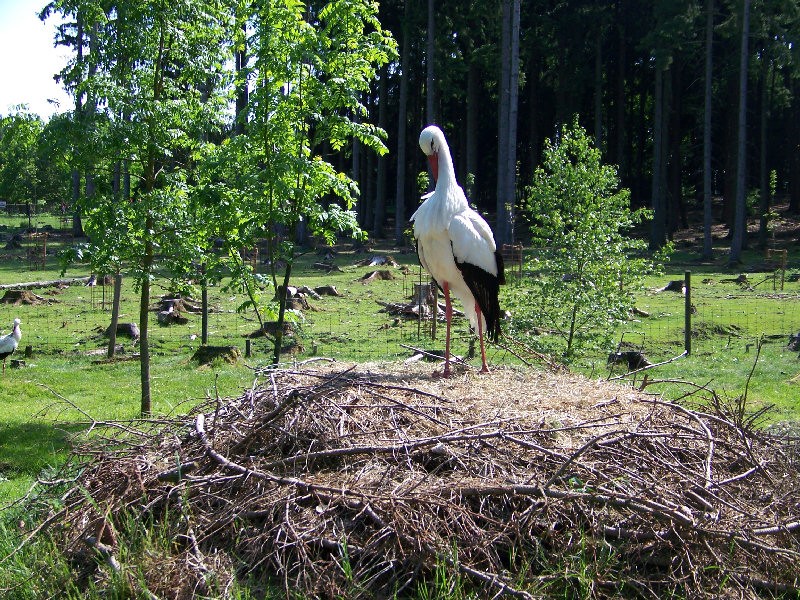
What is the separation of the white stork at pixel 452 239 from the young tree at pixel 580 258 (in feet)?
10.5

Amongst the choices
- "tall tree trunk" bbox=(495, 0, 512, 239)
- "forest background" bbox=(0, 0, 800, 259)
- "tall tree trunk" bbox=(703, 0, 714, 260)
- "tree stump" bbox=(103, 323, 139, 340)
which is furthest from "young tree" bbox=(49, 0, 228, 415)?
"tall tree trunk" bbox=(703, 0, 714, 260)

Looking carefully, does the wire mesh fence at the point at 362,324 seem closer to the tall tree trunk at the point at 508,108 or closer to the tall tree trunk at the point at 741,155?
the tall tree trunk at the point at 741,155

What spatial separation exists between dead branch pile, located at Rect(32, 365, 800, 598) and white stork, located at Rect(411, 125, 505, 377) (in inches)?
82.1

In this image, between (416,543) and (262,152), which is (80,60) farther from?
(416,543)

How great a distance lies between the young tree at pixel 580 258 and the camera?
11.0 meters

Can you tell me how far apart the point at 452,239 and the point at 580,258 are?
4.12 metres

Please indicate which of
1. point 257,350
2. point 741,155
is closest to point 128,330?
point 257,350

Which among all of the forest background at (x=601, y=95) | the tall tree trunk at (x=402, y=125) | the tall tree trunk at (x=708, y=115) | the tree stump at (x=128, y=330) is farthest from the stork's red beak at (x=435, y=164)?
the tall tree trunk at (x=402, y=125)

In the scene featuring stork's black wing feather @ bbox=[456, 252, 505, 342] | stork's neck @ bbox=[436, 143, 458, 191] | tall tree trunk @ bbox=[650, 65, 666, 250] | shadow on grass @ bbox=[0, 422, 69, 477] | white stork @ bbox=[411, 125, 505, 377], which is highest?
tall tree trunk @ bbox=[650, 65, 666, 250]

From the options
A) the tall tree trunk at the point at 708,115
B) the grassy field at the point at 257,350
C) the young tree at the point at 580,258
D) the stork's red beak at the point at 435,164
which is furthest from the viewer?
the tall tree trunk at the point at 708,115

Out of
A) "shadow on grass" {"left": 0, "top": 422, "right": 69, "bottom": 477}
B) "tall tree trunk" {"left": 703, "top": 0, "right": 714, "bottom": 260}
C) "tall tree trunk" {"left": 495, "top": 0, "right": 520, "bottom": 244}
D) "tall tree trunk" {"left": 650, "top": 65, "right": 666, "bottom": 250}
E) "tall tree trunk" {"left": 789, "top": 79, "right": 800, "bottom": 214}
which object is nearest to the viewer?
"shadow on grass" {"left": 0, "top": 422, "right": 69, "bottom": 477}

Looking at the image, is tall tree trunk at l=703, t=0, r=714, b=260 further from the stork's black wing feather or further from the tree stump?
the stork's black wing feather

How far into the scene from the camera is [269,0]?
29.4 feet

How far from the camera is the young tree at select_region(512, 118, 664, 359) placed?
36.2 feet
